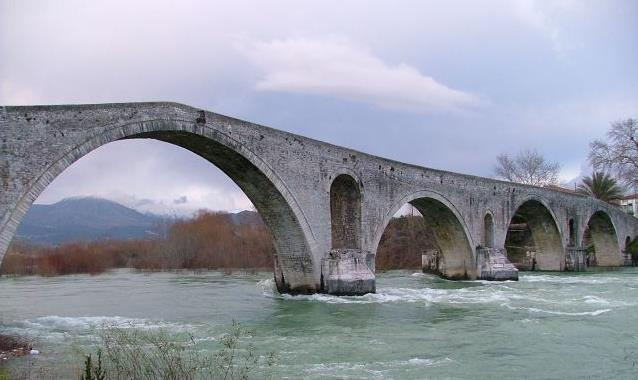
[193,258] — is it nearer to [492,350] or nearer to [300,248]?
[300,248]

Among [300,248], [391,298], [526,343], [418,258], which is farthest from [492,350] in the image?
[418,258]

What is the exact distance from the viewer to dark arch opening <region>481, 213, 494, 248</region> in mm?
36469

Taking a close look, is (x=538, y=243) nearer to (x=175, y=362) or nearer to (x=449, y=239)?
(x=449, y=239)

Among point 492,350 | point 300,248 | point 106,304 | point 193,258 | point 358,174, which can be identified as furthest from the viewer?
point 193,258

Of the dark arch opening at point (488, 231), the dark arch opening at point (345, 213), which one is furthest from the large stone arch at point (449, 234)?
the dark arch opening at point (345, 213)

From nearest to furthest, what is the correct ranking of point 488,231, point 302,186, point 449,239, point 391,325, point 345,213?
point 391,325
point 302,186
point 345,213
point 449,239
point 488,231

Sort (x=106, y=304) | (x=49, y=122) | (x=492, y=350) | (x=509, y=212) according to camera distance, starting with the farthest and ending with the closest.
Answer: (x=509, y=212) < (x=106, y=304) < (x=49, y=122) < (x=492, y=350)

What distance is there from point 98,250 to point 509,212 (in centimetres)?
3619

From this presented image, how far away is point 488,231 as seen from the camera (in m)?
36.8

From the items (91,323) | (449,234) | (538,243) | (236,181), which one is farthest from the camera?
(538,243)

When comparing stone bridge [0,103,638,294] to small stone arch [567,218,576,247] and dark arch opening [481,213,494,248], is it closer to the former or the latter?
dark arch opening [481,213,494,248]

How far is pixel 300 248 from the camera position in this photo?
2412cm

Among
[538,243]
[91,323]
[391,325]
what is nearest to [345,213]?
[391,325]

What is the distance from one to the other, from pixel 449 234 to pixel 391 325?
65.3 feet
